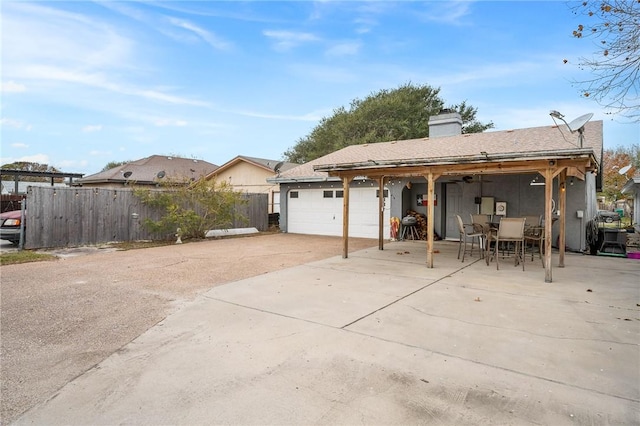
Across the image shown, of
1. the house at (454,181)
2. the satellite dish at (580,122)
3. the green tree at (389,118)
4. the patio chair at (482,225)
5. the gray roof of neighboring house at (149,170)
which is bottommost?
the patio chair at (482,225)

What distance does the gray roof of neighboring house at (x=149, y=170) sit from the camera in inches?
829

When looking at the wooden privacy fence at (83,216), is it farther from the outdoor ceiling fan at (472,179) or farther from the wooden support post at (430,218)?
the outdoor ceiling fan at (472,179)

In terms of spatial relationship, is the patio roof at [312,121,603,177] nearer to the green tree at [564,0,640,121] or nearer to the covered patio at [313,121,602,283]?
the covered patio at [313,121,602,283]

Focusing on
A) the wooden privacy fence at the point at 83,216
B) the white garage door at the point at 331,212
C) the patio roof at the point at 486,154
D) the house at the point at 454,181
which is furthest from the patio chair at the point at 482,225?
the wooden privacy fence at the point at 83,216

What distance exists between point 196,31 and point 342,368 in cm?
1074

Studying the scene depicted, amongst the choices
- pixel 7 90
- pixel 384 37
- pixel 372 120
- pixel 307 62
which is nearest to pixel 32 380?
pixel 7 90

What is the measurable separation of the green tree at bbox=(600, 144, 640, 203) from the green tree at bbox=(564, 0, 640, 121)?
26.8 meters

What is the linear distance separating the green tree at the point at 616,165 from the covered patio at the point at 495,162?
20169 millimetres

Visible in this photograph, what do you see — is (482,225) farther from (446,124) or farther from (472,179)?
(446,124)

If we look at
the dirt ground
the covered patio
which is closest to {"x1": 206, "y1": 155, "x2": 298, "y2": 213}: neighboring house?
the covered patio

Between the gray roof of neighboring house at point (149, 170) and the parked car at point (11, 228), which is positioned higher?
the gray roof of neighboring house at point (149, 170)

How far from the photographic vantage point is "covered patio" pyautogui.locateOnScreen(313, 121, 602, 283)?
6324mm

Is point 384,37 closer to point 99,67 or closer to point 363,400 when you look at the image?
point 99,67

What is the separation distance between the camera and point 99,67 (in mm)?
10836
